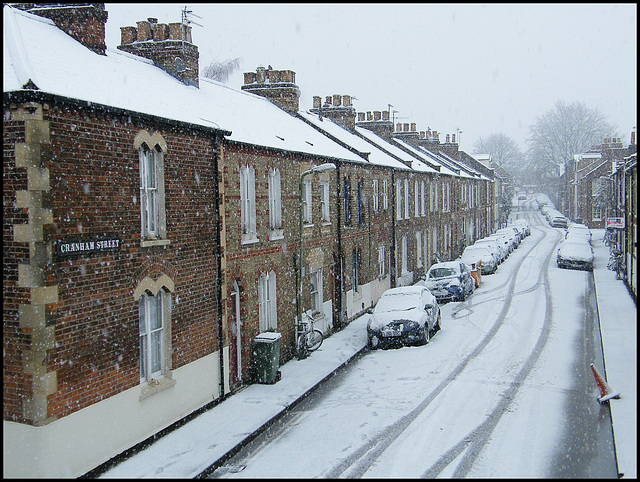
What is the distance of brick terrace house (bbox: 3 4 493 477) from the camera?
871 centimetres

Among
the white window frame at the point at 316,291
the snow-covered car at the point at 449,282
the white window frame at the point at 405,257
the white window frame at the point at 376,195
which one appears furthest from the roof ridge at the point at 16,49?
the white window frame at the point at 405,257

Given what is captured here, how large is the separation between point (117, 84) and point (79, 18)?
228cm

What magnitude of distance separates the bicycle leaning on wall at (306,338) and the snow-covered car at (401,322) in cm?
171

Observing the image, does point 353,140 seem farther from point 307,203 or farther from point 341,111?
point 307,203

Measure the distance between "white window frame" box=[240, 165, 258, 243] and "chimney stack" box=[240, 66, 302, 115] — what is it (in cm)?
907

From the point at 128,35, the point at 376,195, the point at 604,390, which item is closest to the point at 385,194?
the point at 376,195

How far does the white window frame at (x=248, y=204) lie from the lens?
1467 cm

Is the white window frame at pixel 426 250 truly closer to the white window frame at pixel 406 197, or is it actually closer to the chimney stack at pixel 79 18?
the white window frame at pixel 406 197

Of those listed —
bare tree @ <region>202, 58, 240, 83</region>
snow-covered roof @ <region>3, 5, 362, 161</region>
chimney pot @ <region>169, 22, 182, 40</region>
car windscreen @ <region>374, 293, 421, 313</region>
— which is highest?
bare tree @ <region>202, 58, 240, 83</region>

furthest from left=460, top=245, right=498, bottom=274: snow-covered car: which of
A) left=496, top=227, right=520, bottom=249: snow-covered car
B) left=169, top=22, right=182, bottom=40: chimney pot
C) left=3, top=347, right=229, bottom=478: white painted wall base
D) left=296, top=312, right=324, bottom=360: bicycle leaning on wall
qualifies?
left=3, top=347, right=229, bottom=478: white painted wall base

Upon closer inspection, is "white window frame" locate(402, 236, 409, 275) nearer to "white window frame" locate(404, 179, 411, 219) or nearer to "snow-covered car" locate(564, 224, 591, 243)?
"white window frame" locate(404, 179, 411, 219)

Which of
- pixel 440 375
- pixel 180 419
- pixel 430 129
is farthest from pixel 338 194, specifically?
pixel 430 129

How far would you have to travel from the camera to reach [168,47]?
52.9 feet

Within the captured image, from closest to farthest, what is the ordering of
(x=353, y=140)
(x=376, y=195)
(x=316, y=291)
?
(x=316, y=291)
(x=376, y=195)
(x=353, y=140)
